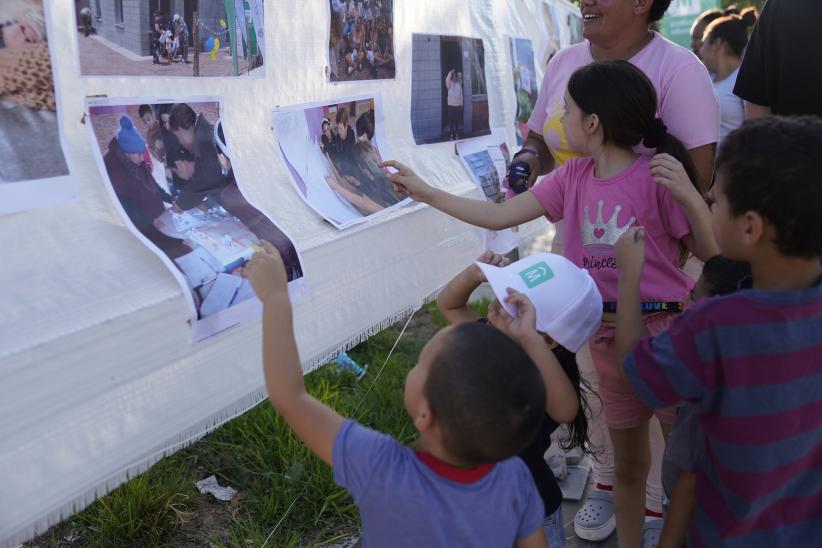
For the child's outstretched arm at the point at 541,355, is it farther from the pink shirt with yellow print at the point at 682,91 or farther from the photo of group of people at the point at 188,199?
the pink shirt with yellow print at the point at 682,91

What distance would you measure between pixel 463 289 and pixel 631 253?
37 centimetres

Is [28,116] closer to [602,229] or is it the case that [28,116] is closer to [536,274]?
[536,274]

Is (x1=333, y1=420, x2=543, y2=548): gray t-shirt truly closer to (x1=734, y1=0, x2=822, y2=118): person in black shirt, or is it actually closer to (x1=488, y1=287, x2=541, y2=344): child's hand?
(x1=488, y1=287, x2=541, y2=344): child's hand

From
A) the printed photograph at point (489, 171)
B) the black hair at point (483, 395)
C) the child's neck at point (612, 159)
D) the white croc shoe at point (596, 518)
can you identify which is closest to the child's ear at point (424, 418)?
the black hair at point (483, 395)

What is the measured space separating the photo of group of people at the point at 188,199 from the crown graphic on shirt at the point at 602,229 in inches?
28.0

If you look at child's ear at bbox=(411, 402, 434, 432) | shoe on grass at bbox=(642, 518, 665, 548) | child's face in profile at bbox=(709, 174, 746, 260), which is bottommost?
shoe on grass at bbox=(642, 518, 665, 548)

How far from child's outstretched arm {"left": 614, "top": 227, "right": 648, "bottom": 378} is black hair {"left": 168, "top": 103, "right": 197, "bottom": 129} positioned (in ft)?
3.08

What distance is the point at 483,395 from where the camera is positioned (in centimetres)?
118

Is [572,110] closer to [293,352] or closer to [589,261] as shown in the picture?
[589,261]

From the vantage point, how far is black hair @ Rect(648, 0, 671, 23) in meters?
2.26

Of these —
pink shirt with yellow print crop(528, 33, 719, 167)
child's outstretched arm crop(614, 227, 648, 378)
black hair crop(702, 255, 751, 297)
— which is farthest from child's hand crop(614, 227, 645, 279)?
pink shirt with yellow print crop(528, 33, 719, 167)

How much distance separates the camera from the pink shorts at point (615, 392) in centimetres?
200

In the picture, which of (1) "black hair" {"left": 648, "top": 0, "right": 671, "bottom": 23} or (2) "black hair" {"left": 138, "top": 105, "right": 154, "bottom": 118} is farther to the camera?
(1) "black hair" {"left": 648, "top": 0, "right": 671, "bottom": 23}

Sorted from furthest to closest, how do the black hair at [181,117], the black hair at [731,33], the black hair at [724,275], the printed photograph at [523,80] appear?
the black hair at [731,33] → the printed photograph at [523,80] → the black hair at [181,117] → the black hair at [724,275]
